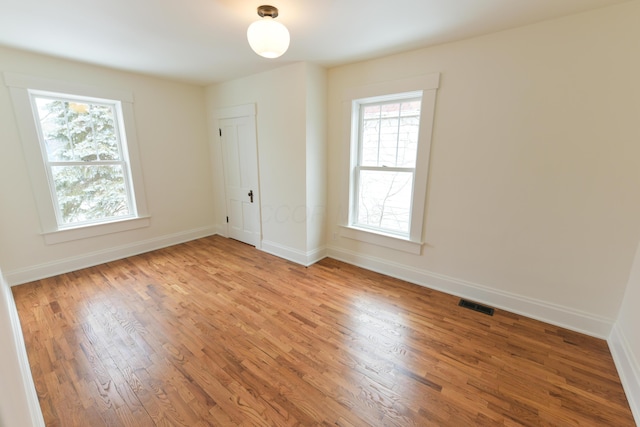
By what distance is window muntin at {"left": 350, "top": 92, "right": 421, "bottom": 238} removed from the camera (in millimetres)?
2879

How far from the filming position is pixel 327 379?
173 centimetres

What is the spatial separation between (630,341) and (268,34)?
324cm

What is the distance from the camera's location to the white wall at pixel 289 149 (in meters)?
3.14

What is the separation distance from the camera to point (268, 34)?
1.77 meters

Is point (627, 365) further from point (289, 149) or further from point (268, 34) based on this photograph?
point (289, 149)

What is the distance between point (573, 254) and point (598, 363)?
0.80 m

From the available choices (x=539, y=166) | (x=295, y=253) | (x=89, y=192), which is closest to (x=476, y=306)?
(x=539, y=166)

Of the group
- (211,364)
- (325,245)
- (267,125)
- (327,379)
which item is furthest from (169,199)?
(327,379)

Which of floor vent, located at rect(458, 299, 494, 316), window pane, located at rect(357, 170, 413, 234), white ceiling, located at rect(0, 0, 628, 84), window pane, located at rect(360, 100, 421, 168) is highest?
white ceiling, located at rect(0, 0, 628, 84)

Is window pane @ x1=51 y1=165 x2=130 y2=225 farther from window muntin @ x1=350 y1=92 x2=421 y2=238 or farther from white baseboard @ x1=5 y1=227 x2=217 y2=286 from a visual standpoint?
window muntin @ x1=350 y1=92 x2=421 y2=238

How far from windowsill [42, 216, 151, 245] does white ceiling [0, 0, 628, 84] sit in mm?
1974

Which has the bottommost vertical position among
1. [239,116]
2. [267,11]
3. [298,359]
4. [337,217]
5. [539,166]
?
[298,359]

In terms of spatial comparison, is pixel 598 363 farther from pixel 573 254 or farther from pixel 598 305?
pixel 573 254

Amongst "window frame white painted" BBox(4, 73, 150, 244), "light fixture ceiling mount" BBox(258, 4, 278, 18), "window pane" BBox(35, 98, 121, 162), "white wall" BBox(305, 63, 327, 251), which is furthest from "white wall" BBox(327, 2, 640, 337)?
"window pane" BBox(35, 98, 121, 162)
